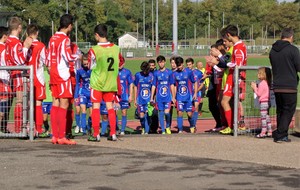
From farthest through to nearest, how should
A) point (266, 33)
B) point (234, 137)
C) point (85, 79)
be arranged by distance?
point (266, 33) → point (85, 79) → point (234, 137)

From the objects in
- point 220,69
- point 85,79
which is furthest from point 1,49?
point 220,69

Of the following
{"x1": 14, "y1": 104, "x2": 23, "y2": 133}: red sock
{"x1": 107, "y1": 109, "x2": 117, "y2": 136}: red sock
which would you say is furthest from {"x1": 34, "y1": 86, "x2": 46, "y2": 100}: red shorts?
{"x1": 107, "y1": 109, "x2": 117, "y2": 136}: red sock

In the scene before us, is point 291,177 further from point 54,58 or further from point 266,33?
point 266,33

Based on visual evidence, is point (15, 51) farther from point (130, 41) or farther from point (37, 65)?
point (130, 41)

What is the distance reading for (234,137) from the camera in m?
12.4

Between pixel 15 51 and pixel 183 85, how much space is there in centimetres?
460

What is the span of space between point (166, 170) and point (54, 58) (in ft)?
10.6

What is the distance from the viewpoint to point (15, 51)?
1209cm

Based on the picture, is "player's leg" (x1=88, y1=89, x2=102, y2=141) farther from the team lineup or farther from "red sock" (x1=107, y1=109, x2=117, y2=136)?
"red sock" (x1=107, y1=109, x2=117, y2=136)

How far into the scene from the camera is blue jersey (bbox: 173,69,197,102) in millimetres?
15477

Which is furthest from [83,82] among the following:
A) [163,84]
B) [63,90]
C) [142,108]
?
[63,90]

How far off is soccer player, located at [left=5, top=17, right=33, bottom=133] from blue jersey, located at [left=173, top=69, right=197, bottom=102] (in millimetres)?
4339

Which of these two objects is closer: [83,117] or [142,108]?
[83,117]

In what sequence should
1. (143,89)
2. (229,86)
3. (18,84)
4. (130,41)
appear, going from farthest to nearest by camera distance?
(130,41)
(143,89)
(229,86)
(18,84)
